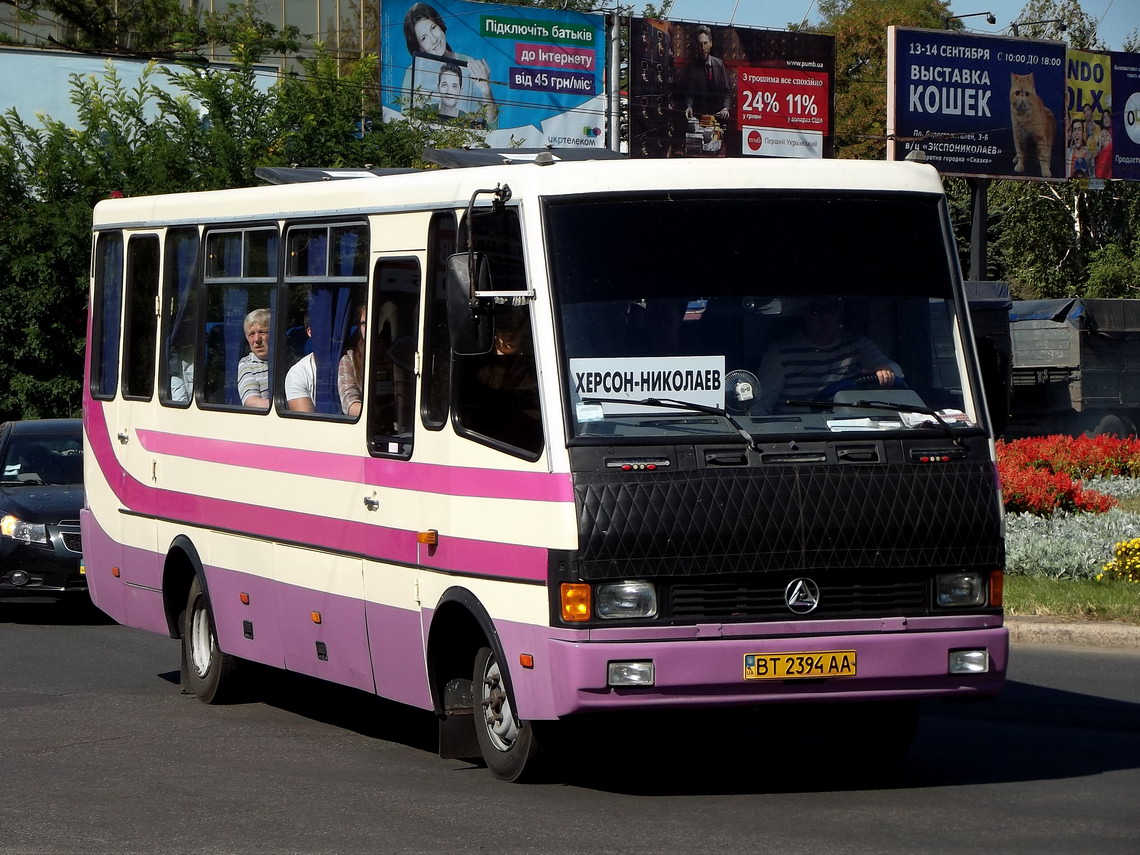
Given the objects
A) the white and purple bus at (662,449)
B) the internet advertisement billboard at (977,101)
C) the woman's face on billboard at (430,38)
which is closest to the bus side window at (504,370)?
the white and purple bus at (662,449)

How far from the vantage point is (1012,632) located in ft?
43.8

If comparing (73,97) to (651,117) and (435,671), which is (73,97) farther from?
(435,671)

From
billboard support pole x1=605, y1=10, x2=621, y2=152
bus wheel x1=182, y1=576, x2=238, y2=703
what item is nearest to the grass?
bus wheel x1=182, y1=576, x2=238, y2=703

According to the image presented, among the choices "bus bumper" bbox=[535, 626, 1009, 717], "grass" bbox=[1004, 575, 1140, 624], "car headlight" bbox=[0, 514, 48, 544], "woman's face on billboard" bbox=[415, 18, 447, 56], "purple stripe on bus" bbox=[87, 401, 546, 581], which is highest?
"woman's face on billboard" bbox=[415, 18, 447, 56]

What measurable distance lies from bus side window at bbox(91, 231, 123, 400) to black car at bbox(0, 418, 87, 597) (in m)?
2.77

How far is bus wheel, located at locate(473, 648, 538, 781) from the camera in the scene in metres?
8.17

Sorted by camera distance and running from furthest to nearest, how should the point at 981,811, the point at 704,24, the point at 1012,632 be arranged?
the point at 704,24 → the point at 1012,632 → the point at 981,811

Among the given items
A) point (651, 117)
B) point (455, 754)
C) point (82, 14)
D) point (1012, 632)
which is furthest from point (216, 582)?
Result: point (82, 14)

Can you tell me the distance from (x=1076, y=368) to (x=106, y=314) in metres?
23.5

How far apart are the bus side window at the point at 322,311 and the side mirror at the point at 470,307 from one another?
1.48m

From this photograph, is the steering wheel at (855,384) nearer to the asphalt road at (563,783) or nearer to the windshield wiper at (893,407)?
Result: the windshield wiper at (893,407)

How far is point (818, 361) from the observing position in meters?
7.95

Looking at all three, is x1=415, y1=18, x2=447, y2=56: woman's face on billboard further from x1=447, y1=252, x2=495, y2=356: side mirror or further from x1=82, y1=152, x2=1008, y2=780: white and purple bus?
x1=447, y1=252, x2=495, y2=356: side mirror

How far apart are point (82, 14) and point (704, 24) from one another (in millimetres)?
20944
